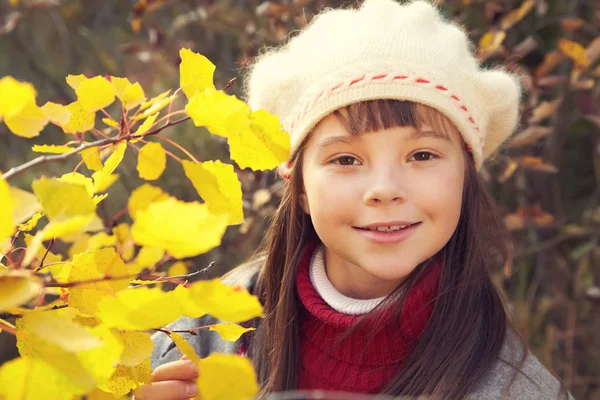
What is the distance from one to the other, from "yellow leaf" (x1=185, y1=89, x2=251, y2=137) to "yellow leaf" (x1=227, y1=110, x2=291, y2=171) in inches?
2.6

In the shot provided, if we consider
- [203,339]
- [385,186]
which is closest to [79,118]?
[385,186]

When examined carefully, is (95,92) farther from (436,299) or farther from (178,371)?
(436,299)

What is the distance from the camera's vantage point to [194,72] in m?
0.65

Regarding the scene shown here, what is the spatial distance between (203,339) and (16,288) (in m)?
1.25

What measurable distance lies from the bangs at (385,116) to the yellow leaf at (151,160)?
0.64 m

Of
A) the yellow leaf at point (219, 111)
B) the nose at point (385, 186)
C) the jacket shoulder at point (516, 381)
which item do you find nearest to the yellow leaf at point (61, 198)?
the yellow leaf at point (219, 111)

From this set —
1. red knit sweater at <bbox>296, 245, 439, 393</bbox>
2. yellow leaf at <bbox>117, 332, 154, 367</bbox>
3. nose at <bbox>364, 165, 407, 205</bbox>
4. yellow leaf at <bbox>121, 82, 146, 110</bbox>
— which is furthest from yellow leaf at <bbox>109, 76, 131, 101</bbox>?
red knit sweater at <bbox>296, 245, 439, 393</bbox>

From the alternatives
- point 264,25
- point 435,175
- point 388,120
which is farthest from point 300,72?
point 264,25

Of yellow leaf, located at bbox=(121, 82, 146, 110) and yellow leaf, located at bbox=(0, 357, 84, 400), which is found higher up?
yellow leaf, located at bbox=(121, 82, 146, 110)

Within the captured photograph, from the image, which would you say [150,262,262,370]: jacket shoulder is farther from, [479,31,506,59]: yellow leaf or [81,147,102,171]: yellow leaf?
[81,147,102,171]: yellow leaf

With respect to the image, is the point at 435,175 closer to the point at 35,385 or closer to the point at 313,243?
the point at 313,243

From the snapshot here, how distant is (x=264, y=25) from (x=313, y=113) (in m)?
0.97

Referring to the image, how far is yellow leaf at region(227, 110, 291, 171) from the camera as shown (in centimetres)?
65

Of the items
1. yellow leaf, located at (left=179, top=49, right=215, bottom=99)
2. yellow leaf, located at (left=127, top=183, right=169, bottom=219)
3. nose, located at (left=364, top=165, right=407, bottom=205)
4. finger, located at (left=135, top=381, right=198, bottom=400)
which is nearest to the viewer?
yellow leaf, located at (left=127, top=183, right=169, bottom=219)
